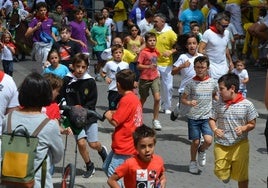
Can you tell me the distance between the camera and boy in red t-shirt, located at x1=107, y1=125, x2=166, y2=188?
6.56 metres

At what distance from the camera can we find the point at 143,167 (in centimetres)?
662

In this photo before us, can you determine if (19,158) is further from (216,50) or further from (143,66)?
(216,50)

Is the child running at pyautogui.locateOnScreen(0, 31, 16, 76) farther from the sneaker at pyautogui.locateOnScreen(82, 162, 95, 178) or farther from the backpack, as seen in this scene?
the backpack

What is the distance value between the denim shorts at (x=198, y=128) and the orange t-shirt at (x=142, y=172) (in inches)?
133

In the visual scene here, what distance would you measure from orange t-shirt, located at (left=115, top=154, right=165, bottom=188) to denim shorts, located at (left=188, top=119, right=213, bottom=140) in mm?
3378

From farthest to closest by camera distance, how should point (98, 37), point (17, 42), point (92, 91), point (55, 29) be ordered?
point (17, 42)
point (98, 37)
point (55, 29)
point (92, 91)

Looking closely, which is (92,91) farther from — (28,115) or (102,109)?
(102,109)

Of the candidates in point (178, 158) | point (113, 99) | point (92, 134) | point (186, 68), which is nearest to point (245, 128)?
point (92, 134)

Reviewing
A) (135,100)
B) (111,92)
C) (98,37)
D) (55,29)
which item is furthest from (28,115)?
(98,37)

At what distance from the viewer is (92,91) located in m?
9.40

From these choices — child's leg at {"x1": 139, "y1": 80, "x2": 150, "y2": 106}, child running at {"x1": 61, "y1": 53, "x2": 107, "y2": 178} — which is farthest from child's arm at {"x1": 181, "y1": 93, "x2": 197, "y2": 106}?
child's leg at {"x1": 139, "y1": 80, "x2": 150, "y2": 106}

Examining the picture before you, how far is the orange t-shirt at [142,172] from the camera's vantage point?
6609 mm

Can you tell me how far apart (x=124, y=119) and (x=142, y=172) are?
1.60 meters

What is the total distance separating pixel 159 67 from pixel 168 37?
21.2 inches
